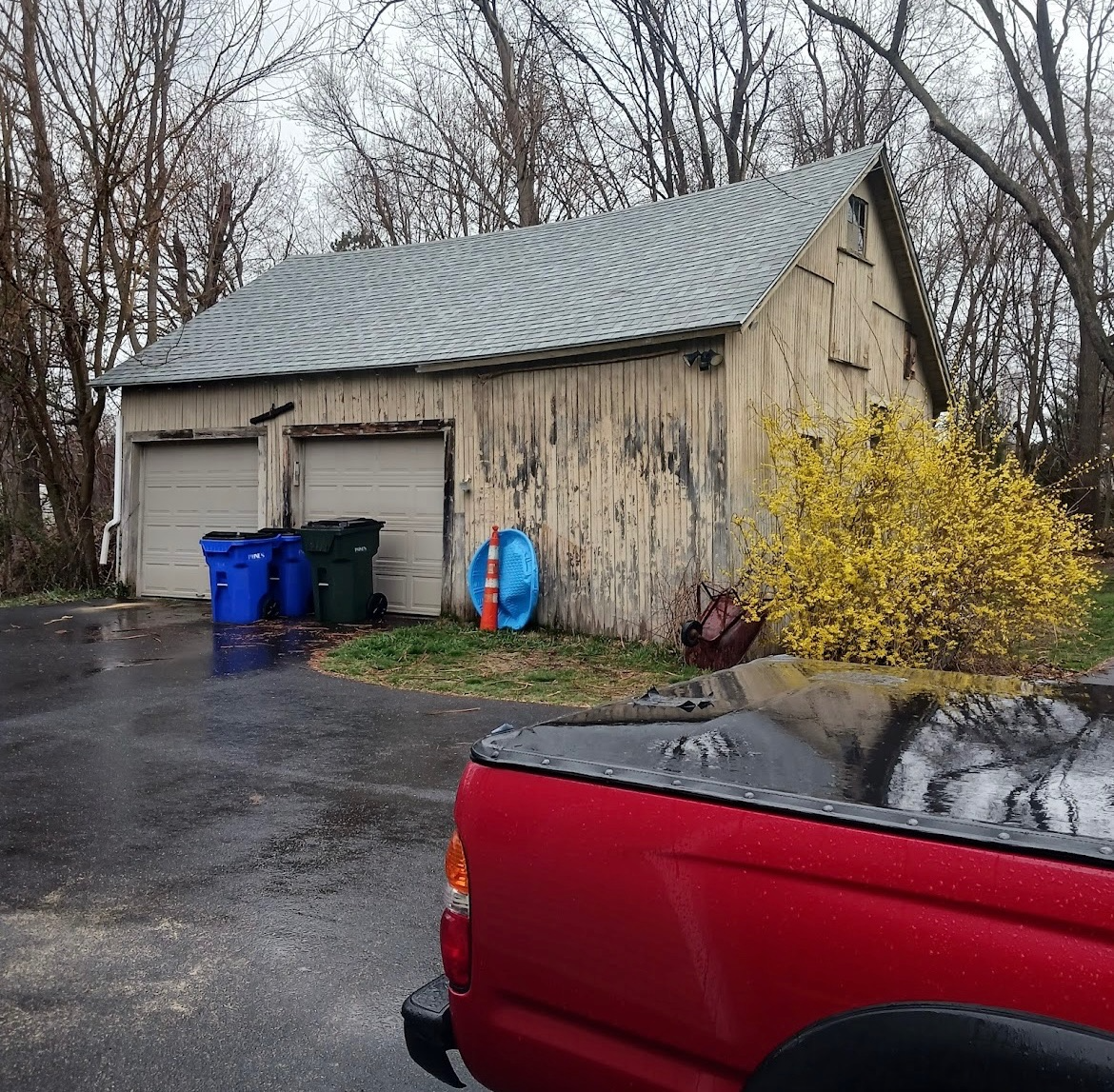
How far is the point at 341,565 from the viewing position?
11977mm

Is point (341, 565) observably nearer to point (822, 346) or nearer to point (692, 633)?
point (692, 633)

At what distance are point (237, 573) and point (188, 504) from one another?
307cm

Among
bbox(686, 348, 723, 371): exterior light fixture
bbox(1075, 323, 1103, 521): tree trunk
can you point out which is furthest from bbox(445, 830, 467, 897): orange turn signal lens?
bbox(1075, 323, 1103, 521): tree trunk

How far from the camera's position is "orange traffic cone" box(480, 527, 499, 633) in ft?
37.9

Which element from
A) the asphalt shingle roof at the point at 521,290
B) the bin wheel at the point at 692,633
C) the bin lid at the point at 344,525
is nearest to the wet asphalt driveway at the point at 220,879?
the bin wheel at the point at 692,633

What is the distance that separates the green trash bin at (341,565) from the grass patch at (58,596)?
15.3 ft

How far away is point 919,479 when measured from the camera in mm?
8141

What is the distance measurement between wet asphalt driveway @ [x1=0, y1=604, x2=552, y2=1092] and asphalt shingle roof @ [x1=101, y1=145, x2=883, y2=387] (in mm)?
5133

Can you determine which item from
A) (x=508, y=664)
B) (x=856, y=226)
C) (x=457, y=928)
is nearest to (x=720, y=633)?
(x=508, y=664)

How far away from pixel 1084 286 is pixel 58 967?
1884 centimetres

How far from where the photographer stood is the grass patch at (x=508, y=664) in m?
8.61

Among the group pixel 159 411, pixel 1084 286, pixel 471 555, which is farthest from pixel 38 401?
pixel 1084 286

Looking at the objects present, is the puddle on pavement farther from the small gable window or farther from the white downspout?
the small gable window

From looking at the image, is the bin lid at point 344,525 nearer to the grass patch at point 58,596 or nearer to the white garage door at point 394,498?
the white garage door at point 394,498
